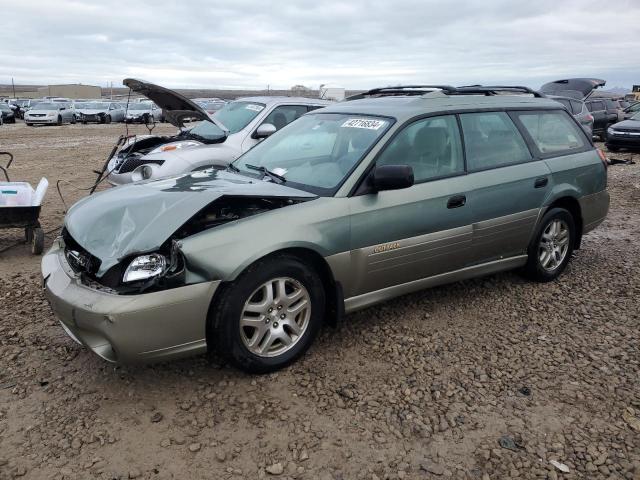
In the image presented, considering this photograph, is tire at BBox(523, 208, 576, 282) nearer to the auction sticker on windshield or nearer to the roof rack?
the roof rack

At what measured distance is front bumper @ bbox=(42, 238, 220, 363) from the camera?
2.85m

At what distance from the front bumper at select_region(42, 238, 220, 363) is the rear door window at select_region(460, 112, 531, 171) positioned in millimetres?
2419

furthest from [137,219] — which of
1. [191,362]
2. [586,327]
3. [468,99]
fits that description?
[586,327]

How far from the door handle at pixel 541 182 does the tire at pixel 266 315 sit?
2.30 meters

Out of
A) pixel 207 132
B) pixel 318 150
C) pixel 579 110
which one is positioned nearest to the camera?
pixel 318 150

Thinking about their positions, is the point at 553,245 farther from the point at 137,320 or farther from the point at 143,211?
the point at 137,320

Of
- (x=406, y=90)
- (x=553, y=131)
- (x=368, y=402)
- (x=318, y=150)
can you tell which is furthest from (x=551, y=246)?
(x=368, y=402)

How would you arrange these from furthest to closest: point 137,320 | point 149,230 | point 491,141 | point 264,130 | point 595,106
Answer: point 595,106
point 264,130
point 491,141
point 149,230
point 137,320

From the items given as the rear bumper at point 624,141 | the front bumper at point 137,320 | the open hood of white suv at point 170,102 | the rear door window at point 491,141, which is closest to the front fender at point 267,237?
the front bumper at point 137,320

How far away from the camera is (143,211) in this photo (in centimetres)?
332

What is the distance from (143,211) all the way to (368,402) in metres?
1.78

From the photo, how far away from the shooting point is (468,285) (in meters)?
4.97

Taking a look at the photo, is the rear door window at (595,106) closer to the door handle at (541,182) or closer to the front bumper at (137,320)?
the door handle at (541,182)

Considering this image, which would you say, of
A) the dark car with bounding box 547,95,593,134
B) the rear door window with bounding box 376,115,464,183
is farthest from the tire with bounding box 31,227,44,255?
the dark car with bounding box 547,95,593,134
